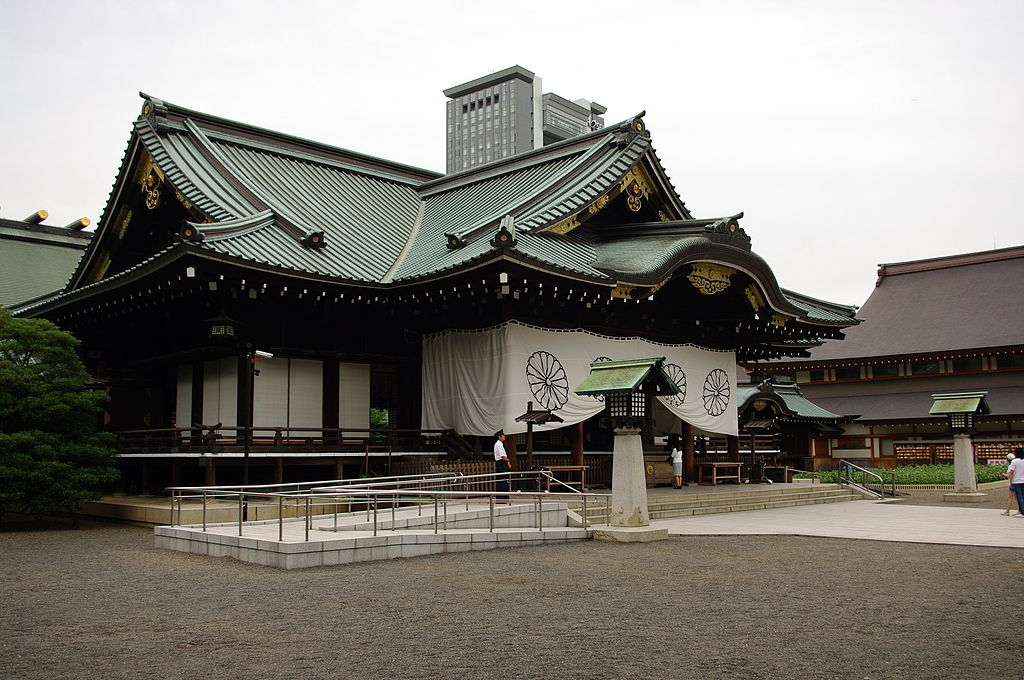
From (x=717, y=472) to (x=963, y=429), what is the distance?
6.07 meters

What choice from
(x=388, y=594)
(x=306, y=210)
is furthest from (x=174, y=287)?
(x=388, y=594)

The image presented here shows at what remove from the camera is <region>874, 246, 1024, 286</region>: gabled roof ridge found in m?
43.1

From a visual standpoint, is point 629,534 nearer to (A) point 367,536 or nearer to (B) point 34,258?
(A) point 367,536

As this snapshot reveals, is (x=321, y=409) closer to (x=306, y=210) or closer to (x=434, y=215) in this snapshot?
(x=306, y=210)

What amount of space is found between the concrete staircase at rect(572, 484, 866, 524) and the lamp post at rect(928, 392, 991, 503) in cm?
238

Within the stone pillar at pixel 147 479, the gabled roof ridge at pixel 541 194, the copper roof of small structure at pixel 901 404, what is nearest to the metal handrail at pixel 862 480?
the copper roof of small structure at pixel 901 404

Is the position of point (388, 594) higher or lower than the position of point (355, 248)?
lower

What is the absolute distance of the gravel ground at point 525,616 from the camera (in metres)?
6.28

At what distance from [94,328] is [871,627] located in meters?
19.6

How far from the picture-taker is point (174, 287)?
57.0ft

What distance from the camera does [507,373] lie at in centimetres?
1873

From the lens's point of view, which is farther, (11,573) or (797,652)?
(11,573)

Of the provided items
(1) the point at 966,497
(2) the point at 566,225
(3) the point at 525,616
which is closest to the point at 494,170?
(2) the point at 566,225

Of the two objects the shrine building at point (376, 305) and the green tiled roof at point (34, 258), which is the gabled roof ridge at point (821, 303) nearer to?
the shrine building at point (376, 305)
